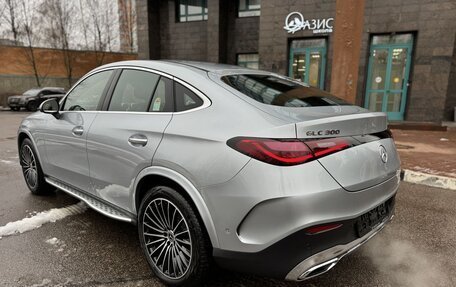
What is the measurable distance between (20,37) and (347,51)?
31.0 meters

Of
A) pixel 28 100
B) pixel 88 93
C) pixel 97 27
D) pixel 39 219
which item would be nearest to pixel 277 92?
pixel 88 93

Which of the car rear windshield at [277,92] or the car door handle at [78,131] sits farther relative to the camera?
the car door handle at [78,131]

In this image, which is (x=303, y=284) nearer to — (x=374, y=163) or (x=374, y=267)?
(x=374, y=267)

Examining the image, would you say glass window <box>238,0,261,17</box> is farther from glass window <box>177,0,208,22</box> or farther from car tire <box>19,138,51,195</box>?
car tire <box>19,138,51,195</box>

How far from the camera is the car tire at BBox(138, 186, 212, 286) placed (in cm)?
219

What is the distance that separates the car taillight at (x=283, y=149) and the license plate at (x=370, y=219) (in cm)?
53

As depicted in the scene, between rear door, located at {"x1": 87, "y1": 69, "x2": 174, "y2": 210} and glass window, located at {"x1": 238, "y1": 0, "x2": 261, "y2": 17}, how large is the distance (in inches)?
573

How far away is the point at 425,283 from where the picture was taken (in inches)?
99.5

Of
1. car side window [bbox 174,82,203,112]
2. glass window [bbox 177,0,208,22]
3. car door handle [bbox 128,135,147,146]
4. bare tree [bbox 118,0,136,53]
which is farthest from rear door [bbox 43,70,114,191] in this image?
bare tree [bbox 118,0,136,53]

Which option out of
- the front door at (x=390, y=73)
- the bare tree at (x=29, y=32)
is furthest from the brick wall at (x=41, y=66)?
the front door at (x=390, y=73)

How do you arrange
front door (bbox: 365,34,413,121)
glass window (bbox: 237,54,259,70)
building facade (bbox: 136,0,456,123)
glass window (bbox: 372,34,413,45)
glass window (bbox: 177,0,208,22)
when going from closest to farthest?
building facade (bbox: 136,0,456,123) < glass window (bbox: 372,34,413,45) < front door (bbox: 365,34,413,121) < glass window (bbox: 237,54,259,70) < glass window (bbox: 177,0,208,22)

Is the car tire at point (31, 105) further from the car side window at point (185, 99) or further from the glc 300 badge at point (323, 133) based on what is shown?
the glc 300 badge at point (323, 133)

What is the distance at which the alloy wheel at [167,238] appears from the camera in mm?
2322

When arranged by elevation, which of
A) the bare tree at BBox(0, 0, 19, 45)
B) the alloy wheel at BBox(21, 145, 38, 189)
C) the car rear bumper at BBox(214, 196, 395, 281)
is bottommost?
the alloy wheel at BBox(21, 145, 38, 189)
